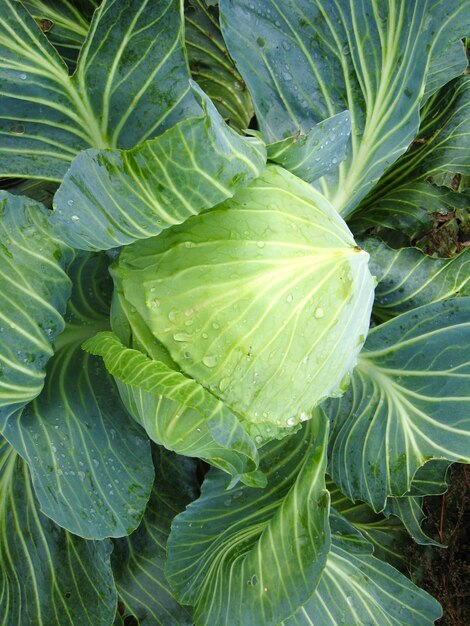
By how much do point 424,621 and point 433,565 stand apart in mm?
422

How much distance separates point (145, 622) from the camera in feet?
5.10

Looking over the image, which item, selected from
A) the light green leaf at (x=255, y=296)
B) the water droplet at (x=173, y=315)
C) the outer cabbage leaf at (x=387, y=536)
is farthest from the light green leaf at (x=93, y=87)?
the outer cabbage leaf at (x=387, y=536)

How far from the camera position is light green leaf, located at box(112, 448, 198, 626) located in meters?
1.56

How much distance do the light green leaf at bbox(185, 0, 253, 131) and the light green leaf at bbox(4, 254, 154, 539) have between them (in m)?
0.57

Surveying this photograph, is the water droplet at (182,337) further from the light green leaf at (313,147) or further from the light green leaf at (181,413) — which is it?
the light green leaf at (313,147)

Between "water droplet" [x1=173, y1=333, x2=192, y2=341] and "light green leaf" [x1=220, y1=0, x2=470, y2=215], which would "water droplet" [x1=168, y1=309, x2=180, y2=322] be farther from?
"light green leaf" [x1=220, y1=0, x2=470, y2=215]

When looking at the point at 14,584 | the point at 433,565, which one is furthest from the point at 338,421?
the point at 14,584

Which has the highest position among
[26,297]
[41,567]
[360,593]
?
[26,297]

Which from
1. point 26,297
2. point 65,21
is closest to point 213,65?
point 65,21

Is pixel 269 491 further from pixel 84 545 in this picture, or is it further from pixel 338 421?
pixel 84 545

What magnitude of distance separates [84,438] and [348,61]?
37.8 inches

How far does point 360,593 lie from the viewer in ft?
4.57

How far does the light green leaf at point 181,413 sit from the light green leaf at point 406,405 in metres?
0.45

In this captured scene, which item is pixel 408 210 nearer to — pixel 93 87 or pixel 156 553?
pixel 93 87
